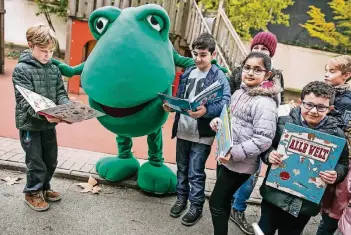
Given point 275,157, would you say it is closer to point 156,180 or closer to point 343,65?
point 343,65

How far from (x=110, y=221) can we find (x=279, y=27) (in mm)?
11726

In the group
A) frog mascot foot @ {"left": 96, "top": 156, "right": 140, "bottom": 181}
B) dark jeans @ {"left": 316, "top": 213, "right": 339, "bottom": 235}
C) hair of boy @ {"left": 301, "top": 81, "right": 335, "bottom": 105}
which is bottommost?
frog mascot foot @ {"left": 96, "top": 156, "right": 140, "bottom": 181}

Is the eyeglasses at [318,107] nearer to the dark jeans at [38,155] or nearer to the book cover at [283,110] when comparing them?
the book cover at [283,110]

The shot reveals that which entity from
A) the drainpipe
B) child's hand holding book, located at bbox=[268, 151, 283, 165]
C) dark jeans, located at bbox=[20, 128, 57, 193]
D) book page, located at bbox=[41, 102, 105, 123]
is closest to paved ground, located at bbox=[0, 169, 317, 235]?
dark jeans, located at bbox=[20, 128, 57, 193]

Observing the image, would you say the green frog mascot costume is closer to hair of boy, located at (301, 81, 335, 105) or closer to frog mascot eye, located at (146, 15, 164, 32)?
frog mascot eye, located at (146, 15, 164, 32)

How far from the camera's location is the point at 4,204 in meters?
3.31

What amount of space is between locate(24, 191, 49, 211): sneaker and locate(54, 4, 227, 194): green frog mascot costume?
3.22 ft

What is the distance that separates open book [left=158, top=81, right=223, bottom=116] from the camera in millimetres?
2695

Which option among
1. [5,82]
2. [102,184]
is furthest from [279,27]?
[102,184]

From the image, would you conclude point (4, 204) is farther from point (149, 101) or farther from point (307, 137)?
point (307, 137)

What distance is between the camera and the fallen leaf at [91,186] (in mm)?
3804

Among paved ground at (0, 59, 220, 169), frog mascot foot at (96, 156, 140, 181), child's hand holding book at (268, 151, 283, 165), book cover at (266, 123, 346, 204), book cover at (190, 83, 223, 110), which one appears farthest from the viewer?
paved ground at (0, 59, 220, 169)

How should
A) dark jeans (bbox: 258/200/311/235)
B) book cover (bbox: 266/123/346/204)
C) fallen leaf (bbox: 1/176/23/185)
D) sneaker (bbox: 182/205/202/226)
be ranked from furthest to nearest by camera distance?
fallen leaf (bbox: 1/176/23/185) < sneaker (bbox: 182/205/202/226) < dark jeans (bbox: 258/200/311/235) < book cover (bbox: 266/123/346/204)

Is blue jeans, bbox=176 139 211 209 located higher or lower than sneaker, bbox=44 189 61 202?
higher
